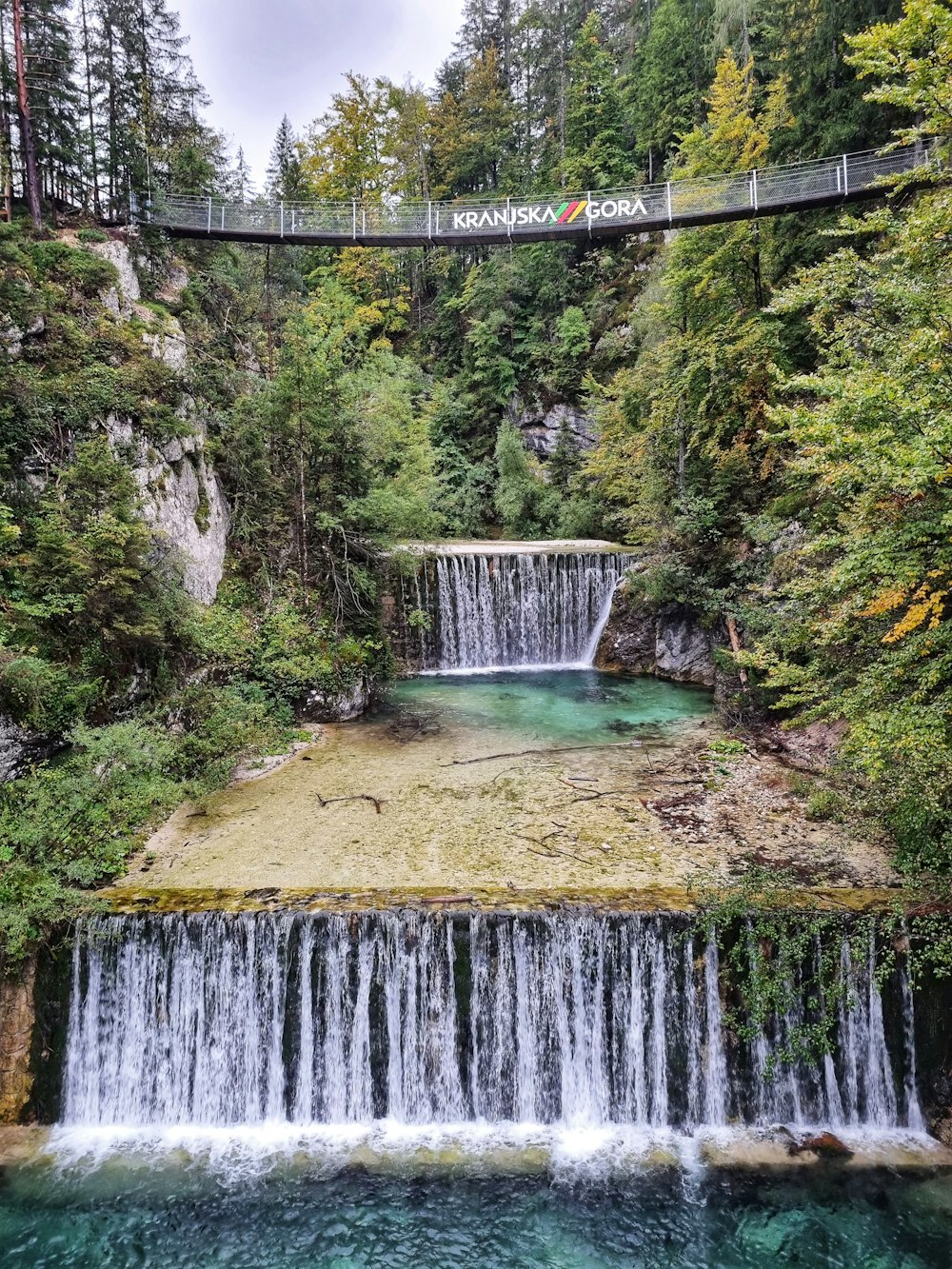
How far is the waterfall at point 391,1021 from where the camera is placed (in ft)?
17.3

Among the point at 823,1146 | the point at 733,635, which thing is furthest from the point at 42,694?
the point at 733,635

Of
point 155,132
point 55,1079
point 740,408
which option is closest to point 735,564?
point 740,408

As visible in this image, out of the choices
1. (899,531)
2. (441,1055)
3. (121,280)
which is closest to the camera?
(899,531)

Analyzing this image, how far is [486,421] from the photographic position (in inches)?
1075

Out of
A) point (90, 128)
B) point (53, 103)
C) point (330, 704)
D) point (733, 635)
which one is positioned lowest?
point (330, 704)

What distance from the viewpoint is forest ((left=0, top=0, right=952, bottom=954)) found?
17.7 ft

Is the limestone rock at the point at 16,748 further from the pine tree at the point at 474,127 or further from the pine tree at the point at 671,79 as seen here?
the pine tree at the point at 474,127

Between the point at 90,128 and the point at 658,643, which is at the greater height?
the point at 90,128

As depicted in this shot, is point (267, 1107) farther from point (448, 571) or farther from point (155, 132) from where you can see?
point (155, 132)

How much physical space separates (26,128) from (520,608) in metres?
13.7

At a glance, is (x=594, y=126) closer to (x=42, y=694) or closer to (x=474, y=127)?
(x=474, y=127)

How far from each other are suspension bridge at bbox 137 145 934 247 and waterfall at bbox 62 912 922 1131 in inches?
536

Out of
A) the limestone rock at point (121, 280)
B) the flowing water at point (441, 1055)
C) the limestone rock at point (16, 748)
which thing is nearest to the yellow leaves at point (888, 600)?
the flowing water at point (441, 1055)

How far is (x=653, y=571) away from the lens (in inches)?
551
